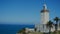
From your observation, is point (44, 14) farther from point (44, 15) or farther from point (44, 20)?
point (44, 20)

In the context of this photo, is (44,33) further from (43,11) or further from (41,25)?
(43,11)

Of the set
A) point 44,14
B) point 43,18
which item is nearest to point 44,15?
point 44,14

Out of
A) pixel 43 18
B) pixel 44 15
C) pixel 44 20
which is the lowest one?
pixel 44 20

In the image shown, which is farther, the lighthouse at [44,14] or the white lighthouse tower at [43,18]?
the lighthouse at [44,14]

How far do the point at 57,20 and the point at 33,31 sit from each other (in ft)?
Answer: 4.69

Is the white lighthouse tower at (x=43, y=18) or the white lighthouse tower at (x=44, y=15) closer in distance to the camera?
the white lighthouse tower at (x=43, y=18)

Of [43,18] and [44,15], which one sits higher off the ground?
[44,15]

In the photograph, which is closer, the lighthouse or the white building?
the white building

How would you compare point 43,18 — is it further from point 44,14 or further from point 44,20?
point 44,14

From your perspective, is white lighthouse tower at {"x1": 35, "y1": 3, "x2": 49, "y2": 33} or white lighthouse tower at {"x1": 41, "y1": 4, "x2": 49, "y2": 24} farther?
white lighthouse tower at {"x1": 41, "y1": 4, "x2": 49, "y2": 24}

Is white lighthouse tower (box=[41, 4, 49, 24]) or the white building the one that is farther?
white lighthouse tower (box=[41, 4, 49, 24])

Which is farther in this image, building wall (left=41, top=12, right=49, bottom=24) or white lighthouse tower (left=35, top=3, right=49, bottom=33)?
building wall (left=41, top=12, right=49, bottom=24)

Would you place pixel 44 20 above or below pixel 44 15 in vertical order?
below

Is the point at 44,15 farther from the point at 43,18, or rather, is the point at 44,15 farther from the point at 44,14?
the point at 43,18
